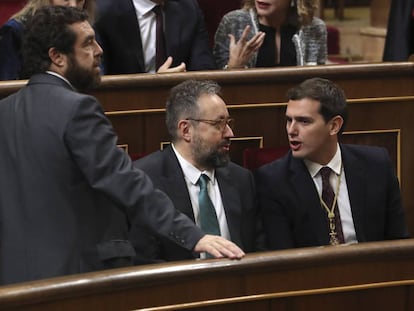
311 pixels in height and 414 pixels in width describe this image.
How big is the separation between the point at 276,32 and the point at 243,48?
5.8 inches

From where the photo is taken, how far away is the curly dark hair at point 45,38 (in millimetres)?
1617

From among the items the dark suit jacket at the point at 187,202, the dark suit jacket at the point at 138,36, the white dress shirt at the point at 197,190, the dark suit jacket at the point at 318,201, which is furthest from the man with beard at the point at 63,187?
the dark suit jacket at the point at 138,36

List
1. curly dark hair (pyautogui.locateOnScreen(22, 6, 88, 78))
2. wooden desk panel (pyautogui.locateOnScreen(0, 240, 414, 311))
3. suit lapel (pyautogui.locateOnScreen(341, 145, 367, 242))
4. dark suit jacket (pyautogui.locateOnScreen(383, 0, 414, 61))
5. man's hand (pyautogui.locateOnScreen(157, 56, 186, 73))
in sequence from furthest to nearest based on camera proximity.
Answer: dark suit jacket (pyautogui.locateOnScreen(383, 0, 414, 61))
man's hand (pyautogui.locateOnScreen(157, 56, 186, 73))
suit lapel (pyautogui.locateOnScreen(341, 145, 367, 242))
curly dark hair (pyautogui.locateOnScreen(22, 6, 88, 78))
wooden desk panel (pyautogui.locateOnScreen(0, 240, 414, 311))

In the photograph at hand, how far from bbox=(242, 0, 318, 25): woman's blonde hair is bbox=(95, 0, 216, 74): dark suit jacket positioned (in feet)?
0.39

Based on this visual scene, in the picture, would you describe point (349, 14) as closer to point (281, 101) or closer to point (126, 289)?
point (281, 101)

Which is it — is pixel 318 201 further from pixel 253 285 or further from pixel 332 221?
pixel 253 285

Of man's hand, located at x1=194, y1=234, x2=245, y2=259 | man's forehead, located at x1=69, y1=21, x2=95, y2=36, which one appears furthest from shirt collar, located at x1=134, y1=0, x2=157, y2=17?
man's hand, located at x1=194, y1=234, x2=245, y2=259

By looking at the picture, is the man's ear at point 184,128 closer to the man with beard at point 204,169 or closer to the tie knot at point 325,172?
the man with beard at point 204,169

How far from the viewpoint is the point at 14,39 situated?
2.16 m

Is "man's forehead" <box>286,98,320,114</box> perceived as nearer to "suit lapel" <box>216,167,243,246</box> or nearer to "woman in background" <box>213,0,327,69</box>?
"suit lapel" <box>216,167,243,246</box>

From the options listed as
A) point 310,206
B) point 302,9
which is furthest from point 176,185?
point 302,9

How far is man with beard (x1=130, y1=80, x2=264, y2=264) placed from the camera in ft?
6.00

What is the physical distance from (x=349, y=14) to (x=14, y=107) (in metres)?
3.21

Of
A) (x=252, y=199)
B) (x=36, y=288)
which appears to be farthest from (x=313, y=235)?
(x=36, y=288)
